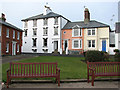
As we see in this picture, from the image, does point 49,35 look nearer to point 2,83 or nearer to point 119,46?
point 119,46

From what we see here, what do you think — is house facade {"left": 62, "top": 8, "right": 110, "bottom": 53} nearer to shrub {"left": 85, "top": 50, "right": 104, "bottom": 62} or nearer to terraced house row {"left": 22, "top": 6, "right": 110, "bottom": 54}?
terraced house row {"left": 22, "top": 6, "right": 110, "bottom": 54}

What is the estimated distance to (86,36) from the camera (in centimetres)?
3000

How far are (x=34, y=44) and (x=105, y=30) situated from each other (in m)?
18.3

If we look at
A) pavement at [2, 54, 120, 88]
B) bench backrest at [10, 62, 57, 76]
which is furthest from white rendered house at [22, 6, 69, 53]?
pavement at [2, 54, 120, 88]

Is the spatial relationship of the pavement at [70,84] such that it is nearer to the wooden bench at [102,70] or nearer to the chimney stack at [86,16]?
the wooden bench at [102,70]

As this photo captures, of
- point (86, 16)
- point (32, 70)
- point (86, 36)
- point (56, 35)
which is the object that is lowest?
point (32, 70)

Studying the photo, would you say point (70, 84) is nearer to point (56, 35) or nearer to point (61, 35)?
point (56, 35)

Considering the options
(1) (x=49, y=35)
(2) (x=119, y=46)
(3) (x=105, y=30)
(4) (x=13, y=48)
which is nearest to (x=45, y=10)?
(1) (x=49, y=35)

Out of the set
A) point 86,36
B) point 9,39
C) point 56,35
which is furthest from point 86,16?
point 9,39

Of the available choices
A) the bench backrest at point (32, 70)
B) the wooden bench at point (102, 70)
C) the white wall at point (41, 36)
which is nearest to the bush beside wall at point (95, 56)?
the bench backrest at point (32, 70)

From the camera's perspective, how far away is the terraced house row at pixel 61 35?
95.7 feet

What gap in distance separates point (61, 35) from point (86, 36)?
20.5 feet

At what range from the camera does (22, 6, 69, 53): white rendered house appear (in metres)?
32.0

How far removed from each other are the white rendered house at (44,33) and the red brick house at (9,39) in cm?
556
